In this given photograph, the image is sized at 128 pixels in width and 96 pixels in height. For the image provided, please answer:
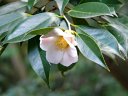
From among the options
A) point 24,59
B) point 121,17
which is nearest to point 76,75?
point 24,59

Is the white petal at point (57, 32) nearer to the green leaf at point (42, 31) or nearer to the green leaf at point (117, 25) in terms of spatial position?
the green leaf at point (42, 31)

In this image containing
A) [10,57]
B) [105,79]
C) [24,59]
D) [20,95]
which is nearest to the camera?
[20,95]

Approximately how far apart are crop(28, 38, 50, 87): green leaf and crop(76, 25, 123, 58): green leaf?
120mm

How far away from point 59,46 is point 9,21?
141mm

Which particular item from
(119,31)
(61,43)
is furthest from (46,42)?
(119,31)

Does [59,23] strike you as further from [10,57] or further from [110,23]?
[10,57]

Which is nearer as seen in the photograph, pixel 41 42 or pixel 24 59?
pixel 41 42

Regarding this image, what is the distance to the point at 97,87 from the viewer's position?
3.22 m

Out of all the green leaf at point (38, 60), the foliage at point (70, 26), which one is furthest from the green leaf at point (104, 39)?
the green leaf at point (38, 60)

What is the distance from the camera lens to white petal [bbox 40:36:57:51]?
2.72ft

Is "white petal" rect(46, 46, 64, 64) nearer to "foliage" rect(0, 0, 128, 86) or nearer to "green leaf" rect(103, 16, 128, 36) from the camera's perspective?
"foliage" rect(0, 0, 128, 86)

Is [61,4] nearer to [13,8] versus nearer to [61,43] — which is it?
[61,43]


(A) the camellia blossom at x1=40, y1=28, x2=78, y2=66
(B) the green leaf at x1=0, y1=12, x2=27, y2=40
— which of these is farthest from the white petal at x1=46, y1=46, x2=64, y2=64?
(B) the green leaf at x1=0, y1=12, x2=27, y2=40

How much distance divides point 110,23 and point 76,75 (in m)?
2.52
